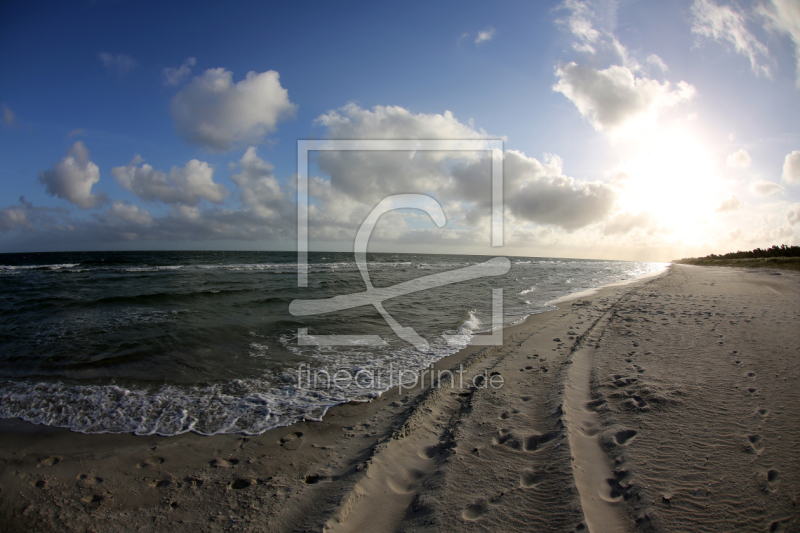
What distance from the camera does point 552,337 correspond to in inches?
361

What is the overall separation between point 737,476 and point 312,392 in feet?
19.1

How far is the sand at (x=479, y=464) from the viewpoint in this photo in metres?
2.91

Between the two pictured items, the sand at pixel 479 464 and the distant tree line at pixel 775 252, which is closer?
the sand at pixel 479 464

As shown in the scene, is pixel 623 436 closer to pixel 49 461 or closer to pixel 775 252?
pixel 49 461

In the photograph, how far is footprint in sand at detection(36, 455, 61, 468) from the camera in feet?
13.1

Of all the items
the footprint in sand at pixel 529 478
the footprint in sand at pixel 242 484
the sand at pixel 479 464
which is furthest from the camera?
the footprint in sand at pixel 242 484

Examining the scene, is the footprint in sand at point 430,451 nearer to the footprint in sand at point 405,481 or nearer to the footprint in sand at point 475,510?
the footprint in sand at point 405,481

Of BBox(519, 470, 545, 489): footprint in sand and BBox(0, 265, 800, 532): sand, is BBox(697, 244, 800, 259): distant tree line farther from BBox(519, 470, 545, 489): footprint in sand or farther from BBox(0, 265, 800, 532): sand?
BBox(519, 470, 545, 489): footprint in sand

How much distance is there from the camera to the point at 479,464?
3.66 metres

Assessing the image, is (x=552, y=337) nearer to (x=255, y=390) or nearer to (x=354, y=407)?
(x=354, y=407)

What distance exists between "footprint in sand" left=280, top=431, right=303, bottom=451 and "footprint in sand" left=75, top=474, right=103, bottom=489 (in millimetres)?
1998

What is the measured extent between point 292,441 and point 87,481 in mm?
2247

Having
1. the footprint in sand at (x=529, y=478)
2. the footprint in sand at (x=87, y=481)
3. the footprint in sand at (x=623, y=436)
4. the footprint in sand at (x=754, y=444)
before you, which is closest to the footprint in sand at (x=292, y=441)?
the footprint in sand at (x=87, y=481)

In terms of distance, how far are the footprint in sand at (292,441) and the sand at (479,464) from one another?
3cm
